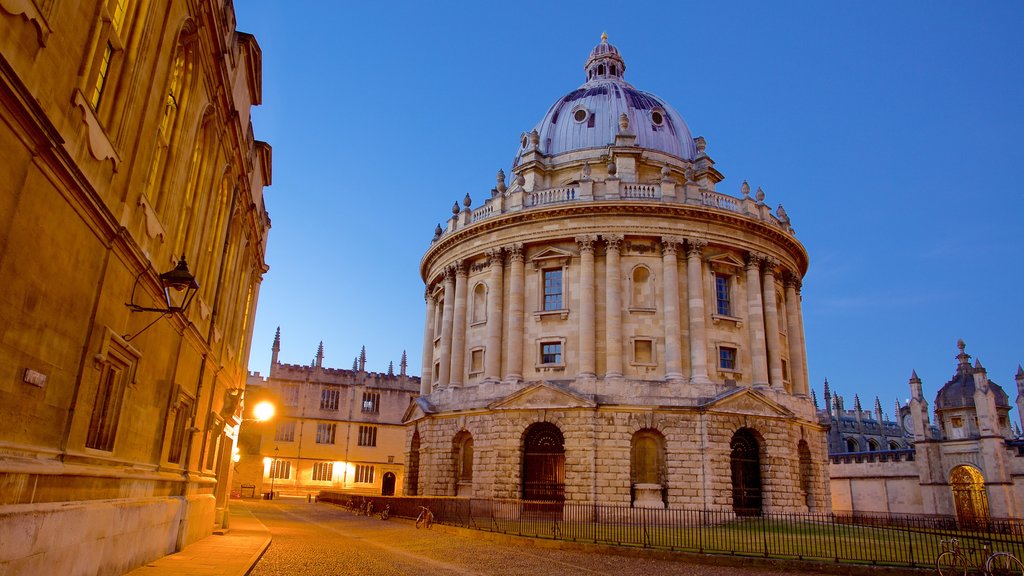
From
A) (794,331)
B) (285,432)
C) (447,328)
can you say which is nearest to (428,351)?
(447,328)

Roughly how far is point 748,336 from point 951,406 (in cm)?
2902

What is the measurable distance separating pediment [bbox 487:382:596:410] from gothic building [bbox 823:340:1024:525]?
32.9m

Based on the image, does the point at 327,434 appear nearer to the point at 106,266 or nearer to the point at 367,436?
the point at 367,436

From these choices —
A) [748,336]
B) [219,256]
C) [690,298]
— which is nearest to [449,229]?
[690,298]

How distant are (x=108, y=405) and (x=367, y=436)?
57927 mm

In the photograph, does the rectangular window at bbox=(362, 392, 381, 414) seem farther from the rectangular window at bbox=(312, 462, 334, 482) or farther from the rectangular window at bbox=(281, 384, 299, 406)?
the rectangular window at bbox=(281, 384, 299, 406)

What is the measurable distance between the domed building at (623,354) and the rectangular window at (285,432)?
26.1 meters

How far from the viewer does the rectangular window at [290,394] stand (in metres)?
64.6

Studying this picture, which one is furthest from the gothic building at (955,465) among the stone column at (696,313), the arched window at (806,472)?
the stone column at (696,313)

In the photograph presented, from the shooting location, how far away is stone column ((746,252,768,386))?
116ft

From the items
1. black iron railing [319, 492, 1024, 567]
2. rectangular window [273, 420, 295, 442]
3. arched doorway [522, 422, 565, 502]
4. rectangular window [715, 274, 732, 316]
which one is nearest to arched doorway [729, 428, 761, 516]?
black iron railing [319, 492, 1024, 567]

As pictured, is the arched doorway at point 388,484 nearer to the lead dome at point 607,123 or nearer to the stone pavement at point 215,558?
the lead dome at point 607,123

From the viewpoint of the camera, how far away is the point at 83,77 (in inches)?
306

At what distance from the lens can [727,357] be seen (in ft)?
117
